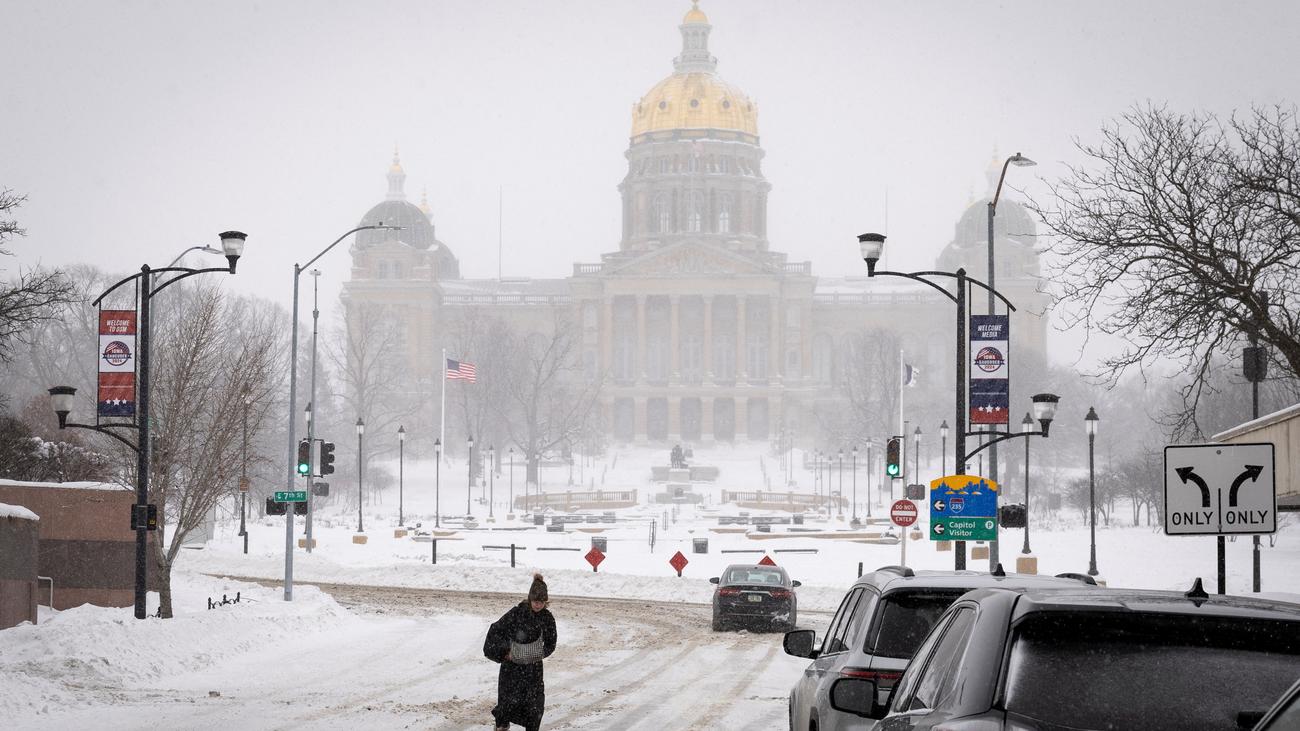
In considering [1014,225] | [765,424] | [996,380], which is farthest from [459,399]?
[996,380]

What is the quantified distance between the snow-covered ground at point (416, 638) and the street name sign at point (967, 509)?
11.6 ft

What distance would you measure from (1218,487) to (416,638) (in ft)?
49.6

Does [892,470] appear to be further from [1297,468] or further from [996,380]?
[1297,468]

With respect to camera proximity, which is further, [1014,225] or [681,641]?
[1014,225]

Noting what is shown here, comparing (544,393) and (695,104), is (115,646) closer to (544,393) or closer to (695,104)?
(544,393)

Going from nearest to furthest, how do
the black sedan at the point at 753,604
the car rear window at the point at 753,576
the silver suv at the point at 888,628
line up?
the silver suv at the point at 888,628
the black sedan at the point at 753,604
the car rear window at the point at 753,576

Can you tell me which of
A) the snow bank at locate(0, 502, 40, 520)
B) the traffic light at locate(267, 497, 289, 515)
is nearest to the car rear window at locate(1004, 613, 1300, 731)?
the snow bank at locate(0, 502, 40, 520)

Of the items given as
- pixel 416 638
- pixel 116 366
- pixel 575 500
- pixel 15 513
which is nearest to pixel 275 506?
pixel 416 638

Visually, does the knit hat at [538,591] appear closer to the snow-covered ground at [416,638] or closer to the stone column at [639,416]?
the snow-covered ground at [416,638]

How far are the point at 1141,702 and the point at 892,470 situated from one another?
2958 centimetres

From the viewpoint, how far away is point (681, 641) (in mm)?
25688

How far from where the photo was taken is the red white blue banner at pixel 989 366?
2550 centimetres

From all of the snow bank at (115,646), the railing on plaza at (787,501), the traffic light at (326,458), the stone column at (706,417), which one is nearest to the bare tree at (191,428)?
the snow bank at (115,646)

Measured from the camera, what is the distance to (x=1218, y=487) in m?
13.7
